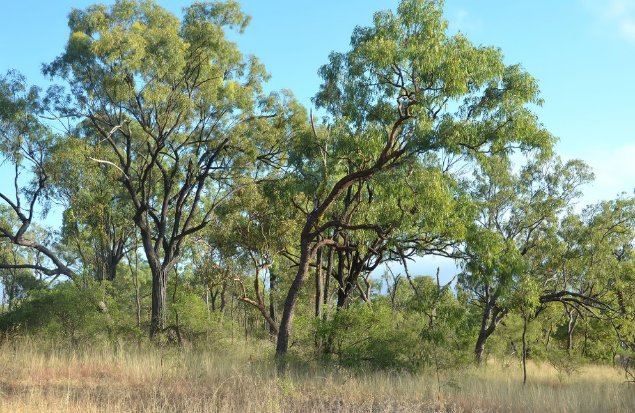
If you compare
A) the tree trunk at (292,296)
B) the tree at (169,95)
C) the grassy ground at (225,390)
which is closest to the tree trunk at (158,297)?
the tree at (169,95)

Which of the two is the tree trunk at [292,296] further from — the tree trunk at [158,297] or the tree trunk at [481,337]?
the tree trunk at [481,337]

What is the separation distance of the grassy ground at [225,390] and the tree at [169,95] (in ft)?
22.4

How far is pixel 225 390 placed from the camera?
32.1 feet

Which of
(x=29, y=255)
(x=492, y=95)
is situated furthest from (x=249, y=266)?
(x=29, y=255)

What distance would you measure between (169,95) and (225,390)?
1138 centimetres

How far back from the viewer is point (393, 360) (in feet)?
49.6

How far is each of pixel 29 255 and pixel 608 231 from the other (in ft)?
129

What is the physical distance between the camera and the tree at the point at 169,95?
1808 cm

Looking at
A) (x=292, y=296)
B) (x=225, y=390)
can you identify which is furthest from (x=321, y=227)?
(x=225, y=390)

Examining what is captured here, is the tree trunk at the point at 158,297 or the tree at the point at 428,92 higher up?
the tree at the point at 428,92

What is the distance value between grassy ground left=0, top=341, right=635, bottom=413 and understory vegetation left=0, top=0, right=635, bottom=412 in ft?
0.25

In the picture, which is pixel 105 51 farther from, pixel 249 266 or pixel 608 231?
pixel 608 231

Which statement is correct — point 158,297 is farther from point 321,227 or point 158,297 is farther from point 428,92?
point 428,92

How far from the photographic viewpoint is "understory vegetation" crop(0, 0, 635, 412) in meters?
11.7
